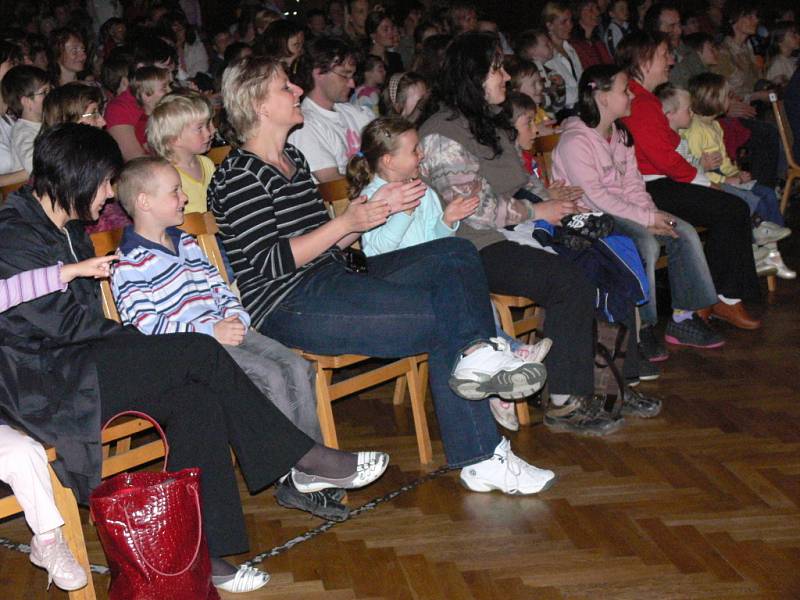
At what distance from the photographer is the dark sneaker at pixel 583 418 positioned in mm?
3410

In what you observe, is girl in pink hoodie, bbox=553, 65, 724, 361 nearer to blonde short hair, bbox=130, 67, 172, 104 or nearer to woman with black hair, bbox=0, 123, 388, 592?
blonde short hair, bbox=130, 67, 172, 104

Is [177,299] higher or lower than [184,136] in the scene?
lower

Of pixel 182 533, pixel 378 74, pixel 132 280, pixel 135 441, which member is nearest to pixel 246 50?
pixel 378 74

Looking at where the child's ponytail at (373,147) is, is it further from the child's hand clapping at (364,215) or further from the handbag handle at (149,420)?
the handbag handle at (149,420)

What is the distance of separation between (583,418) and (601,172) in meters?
1.16

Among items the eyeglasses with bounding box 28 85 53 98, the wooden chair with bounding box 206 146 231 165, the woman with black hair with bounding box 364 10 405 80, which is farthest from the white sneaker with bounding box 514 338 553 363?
the woman with black hair with bounding box 364 10 405 80

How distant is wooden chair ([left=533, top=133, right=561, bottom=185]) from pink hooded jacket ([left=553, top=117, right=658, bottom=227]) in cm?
16

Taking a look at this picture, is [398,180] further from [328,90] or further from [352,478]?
[328,90]

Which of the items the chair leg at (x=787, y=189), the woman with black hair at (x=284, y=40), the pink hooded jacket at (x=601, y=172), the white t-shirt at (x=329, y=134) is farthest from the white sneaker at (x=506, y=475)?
the chair leg at (x=787, y=189)

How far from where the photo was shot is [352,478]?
280cm

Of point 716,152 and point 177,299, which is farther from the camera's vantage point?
point 716,152

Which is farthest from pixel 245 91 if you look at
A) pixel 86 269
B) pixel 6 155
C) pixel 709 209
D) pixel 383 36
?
pixel 383 36

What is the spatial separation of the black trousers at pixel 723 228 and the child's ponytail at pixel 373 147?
172 centimetres

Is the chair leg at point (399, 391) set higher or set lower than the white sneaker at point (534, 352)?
lower
